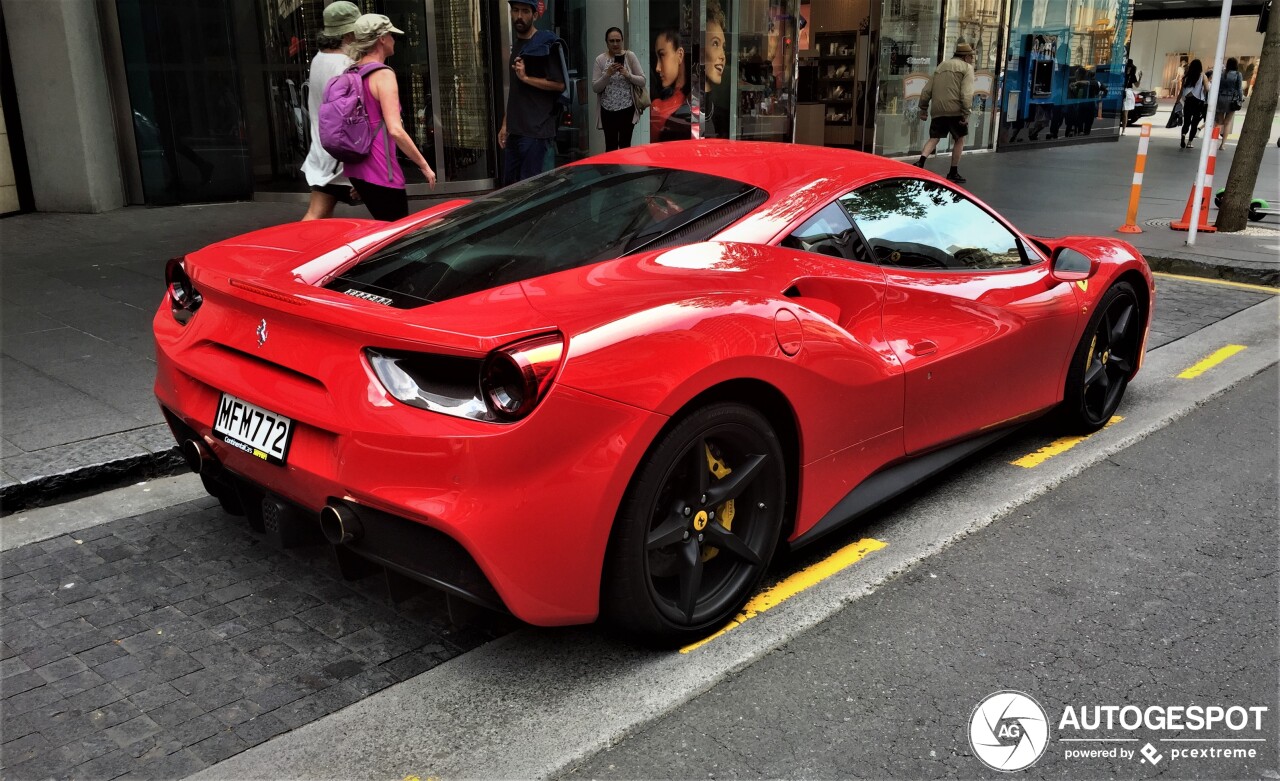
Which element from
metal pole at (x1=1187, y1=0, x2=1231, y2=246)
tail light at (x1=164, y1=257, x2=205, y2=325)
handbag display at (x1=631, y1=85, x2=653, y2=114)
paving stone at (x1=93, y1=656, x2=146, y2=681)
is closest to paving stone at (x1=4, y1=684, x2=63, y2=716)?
paving stone at (x1=93, y1=656, x2=146, y2=681)

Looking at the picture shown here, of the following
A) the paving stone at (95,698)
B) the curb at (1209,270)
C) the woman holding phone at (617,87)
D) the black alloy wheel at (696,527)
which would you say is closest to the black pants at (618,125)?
the woman holding phone at (617,87)

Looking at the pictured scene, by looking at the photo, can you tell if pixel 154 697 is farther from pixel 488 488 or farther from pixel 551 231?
pixel 551 231

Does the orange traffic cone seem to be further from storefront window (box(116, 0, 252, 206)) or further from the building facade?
storefront window (box(116, 0, 252, 206))

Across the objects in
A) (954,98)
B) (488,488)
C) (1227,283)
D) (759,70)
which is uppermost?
(759,70)

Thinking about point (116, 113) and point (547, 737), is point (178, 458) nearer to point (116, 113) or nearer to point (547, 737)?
point (547, 737)

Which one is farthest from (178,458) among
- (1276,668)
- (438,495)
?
(1276,668)

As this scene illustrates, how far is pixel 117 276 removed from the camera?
7.43m

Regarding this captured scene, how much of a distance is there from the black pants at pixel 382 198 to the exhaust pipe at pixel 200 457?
3091 millimetres

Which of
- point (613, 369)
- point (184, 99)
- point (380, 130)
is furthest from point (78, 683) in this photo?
point (184, 99)

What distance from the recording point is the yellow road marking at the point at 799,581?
10.4 feet

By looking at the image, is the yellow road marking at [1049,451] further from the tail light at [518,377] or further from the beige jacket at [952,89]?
the beige jacket at [952,89]

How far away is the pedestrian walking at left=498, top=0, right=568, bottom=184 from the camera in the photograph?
25.9 feet

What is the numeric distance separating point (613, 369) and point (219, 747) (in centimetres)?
135

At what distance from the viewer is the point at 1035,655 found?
299 centimetres
